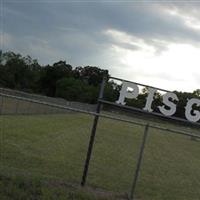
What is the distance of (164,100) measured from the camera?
9.73 m

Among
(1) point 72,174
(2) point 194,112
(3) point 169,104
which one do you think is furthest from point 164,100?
(1) point 72,174

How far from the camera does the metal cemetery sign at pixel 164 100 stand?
9.53 meters

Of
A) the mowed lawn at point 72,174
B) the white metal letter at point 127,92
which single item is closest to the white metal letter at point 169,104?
the white metal letter at point 127,92

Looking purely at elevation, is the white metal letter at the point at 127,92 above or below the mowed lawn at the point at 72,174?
above

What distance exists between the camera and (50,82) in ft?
431

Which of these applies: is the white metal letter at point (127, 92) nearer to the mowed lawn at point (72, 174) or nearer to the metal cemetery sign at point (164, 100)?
the metal cemetery sign at point (164, 100)

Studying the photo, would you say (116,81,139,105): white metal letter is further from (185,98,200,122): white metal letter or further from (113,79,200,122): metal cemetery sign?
(185,98,200,122): white metal letter

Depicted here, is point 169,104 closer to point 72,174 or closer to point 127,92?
point 127,92

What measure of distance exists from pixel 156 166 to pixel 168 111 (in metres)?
7.59

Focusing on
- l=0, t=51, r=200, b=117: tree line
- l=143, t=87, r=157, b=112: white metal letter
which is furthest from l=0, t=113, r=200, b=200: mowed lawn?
l=0, t=51, r=200, b=117: tree line

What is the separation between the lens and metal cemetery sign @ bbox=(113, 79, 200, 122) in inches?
375

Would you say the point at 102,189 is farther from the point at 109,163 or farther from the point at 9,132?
the point at 9,132

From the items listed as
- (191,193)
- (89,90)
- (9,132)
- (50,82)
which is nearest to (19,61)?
(50,82)

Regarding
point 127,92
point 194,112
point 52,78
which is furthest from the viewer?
point 52,78
